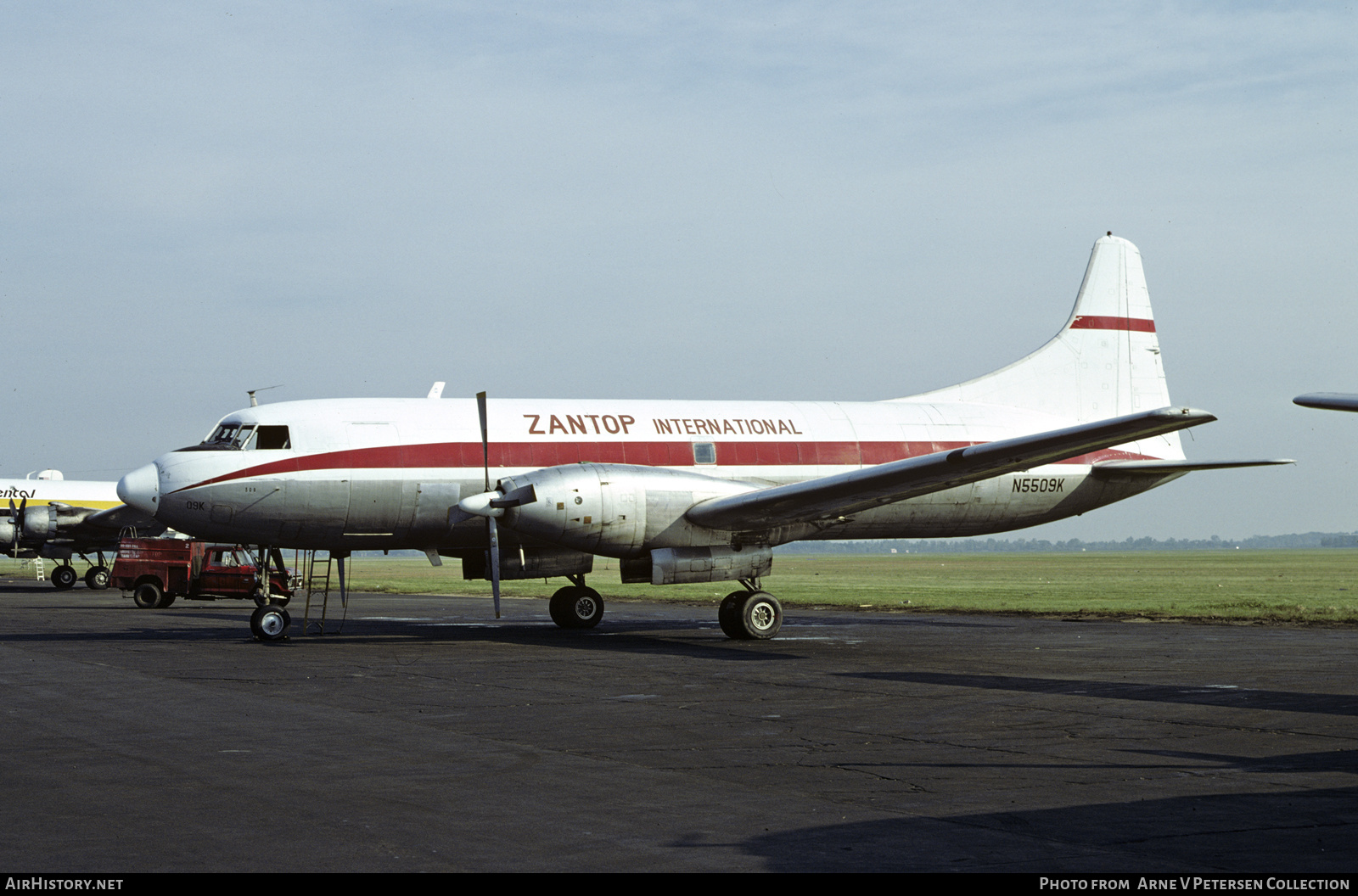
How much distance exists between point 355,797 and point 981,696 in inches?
320

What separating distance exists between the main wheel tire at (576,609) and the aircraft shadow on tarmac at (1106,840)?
18.4m

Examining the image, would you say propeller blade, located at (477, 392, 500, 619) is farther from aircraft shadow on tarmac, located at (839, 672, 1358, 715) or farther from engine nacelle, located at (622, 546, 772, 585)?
aircraft shadow on tarmac, located at (839, 672, 1358, 715)

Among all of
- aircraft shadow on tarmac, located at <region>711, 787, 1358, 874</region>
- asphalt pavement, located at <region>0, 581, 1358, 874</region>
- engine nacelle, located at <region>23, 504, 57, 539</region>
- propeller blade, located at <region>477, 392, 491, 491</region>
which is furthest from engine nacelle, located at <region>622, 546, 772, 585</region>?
engine nacelle, located at <region>23, 504, 57, 539</region>

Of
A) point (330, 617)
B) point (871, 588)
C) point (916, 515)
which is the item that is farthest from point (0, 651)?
point (871, 588)

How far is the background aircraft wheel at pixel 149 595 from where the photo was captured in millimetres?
37906

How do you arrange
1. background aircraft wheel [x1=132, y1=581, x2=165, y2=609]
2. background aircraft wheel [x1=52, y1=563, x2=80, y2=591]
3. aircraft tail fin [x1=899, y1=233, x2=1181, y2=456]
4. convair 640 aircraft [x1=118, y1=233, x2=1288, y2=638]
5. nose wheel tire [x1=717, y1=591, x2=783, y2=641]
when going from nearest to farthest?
convair 640 aircraft [x1=118, y1=233, x2=1288, y2=638]
nose wheel tire [x1=717, y1=591, x2=783, y2=641]
aircraft tail fin [x1=899, y1=233, x2=1181, y2=456]
background aircraft wheel [x1=132, y1=581, x2=165, y2=609]
background aircraft wheel [x1=52, y1=563, x2=80, y2=591]

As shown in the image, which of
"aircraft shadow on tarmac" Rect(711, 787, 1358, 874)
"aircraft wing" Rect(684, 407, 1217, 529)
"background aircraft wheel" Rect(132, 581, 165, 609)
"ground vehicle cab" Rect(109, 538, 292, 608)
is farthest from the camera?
"background aircraft wheel" Rect(132, 581, 165, 609)

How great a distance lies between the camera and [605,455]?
23938mm

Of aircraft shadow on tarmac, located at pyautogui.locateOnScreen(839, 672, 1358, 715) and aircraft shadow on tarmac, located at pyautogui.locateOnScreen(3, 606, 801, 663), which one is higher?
aircraft shadow on tarmac, located at pyautogui.locateOnScreen(3, 606, 801, 663)

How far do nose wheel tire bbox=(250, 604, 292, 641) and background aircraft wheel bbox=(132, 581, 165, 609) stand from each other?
17.0 m

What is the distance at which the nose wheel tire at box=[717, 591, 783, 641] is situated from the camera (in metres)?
22.7

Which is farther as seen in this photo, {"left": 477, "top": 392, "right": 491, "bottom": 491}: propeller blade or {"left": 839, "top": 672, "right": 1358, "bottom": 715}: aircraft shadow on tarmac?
{"left": 477, "top": 392, "right": 491, "bottom": 491}: propeller blade

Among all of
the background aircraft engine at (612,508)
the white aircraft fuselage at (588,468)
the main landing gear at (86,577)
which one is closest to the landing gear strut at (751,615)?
the white aircraft fuselage at (588,468)

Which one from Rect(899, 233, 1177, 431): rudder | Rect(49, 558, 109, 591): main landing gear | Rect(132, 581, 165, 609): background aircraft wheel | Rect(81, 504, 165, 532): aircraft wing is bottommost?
Rect(132, 581, 165, 609): background aircraft wheel
